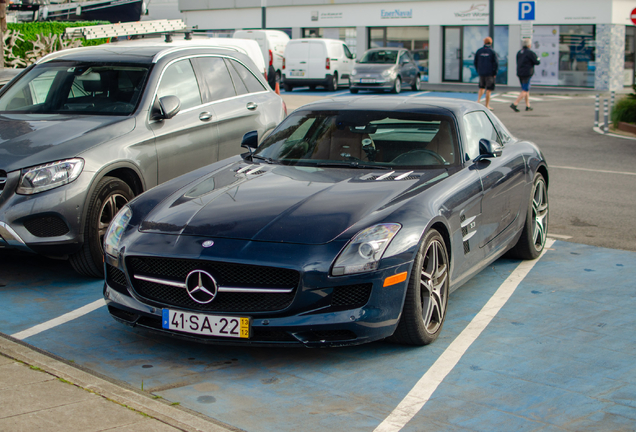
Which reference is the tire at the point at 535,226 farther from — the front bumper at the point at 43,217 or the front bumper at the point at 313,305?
the front bumper at the point at 43,217

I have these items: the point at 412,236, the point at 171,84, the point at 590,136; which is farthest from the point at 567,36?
the point at 412,236

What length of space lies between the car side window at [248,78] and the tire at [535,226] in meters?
3.23

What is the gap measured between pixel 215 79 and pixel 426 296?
412 cm

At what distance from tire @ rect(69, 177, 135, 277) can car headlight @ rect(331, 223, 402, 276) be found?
2620 millimetres

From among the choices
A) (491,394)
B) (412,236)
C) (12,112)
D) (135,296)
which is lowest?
(491,394)

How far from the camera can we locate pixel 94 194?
20.2 feet

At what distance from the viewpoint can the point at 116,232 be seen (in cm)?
493

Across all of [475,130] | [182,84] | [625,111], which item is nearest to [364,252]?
[475,130]

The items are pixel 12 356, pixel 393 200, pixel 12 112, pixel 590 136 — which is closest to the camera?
pixel 12 356

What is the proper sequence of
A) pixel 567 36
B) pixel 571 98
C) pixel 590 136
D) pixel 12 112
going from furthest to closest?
1. pixel 567 36
2. pixel 571 98
3. pixel 590 136
4. pixel 12 112

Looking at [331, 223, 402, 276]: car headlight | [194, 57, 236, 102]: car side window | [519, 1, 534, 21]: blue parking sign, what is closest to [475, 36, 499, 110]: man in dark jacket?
[519, 1, 534, 21]: blue parking sign

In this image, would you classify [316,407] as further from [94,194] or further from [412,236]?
[94,194]

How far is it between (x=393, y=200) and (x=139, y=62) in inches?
138

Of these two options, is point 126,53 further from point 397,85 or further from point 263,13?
point 263,13
